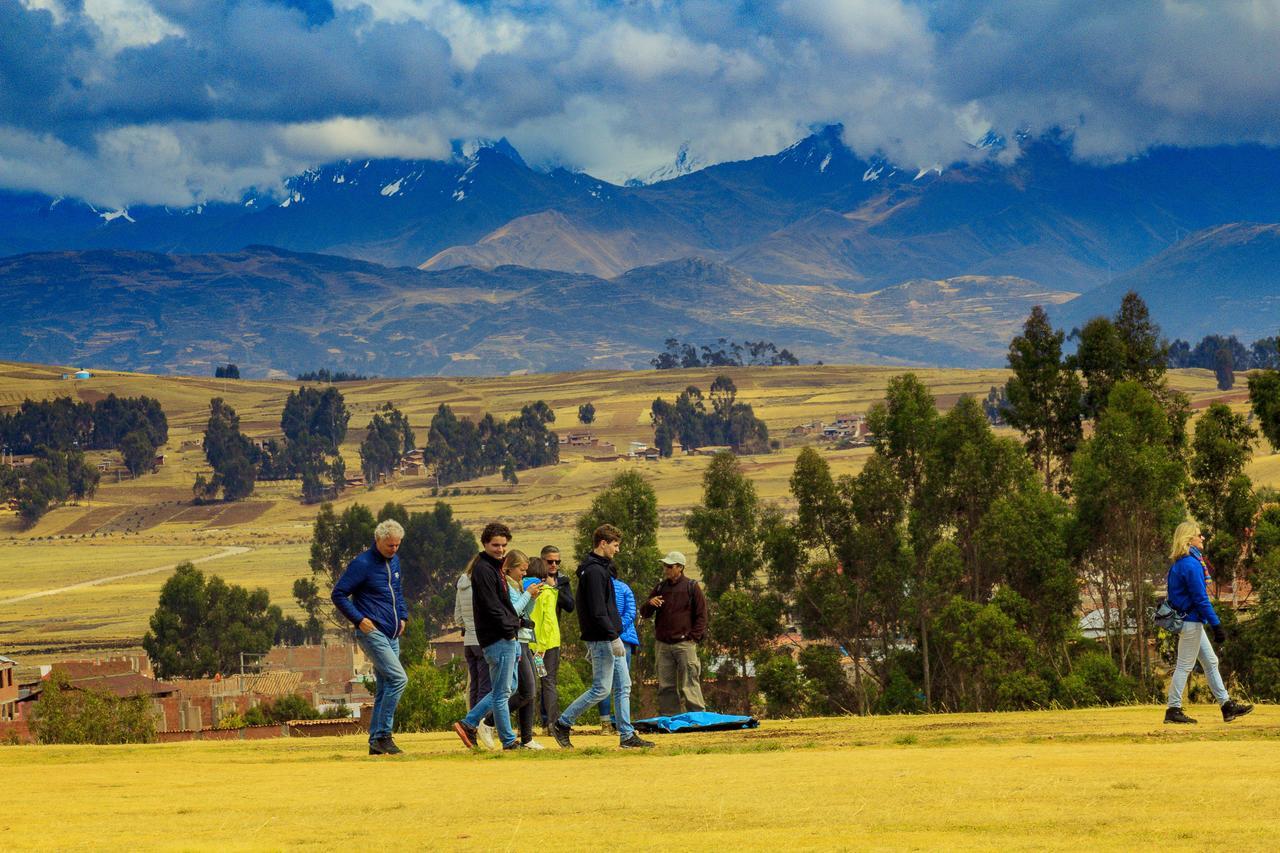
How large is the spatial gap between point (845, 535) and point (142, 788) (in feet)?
102

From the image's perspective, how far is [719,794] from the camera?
477 inches

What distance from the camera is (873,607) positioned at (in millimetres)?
42719

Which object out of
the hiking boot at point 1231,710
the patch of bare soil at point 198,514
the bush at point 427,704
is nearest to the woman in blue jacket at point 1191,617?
the hiking boot at point 1231,710

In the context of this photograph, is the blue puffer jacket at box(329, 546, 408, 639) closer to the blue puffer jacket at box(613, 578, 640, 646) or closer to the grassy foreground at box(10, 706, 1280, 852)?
the grassy foreground at box(10, 706, 1280, 852)

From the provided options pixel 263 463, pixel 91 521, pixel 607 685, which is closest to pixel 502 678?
pixel 607 685

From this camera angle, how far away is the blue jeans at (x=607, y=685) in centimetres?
1598

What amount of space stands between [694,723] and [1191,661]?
5290mm

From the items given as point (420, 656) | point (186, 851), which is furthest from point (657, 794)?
point (420, 656)

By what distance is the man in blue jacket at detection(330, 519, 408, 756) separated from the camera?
14891 mm

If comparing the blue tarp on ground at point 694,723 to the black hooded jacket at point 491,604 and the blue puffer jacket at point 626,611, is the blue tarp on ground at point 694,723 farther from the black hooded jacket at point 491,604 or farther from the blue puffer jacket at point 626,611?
the black hooded jacket at point 491,604

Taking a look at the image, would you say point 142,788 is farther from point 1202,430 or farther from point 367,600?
point 1202,430

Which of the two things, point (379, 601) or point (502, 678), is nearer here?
point (379, 601)

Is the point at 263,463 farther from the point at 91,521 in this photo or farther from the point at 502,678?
the point at 502,678

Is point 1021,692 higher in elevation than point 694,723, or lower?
lower
